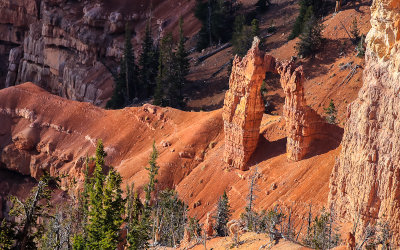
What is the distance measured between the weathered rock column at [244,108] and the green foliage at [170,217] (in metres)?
6.43

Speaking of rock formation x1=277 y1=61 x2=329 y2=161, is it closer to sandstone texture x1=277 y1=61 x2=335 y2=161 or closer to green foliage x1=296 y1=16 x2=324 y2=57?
sandstone texture x1=277 y1=61 x2=335 y2=161

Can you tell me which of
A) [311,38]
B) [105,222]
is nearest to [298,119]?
[105,222]

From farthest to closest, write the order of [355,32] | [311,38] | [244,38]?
1. [244,38]
2. [311,38]
3. [355,32]

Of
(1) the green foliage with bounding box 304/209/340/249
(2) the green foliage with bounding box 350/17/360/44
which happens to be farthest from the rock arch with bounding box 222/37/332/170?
(2) the green foliage with bounding box 350/17/360/44

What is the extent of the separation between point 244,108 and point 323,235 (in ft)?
57.9

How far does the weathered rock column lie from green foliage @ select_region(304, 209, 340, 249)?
1312 cm

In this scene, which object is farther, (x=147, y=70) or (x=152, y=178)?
(x=147, y=70)

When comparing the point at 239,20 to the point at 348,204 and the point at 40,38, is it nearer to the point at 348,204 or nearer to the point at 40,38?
the point at 40,38

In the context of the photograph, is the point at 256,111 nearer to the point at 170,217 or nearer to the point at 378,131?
the point at 170,217

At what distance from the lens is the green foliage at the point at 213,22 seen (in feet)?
326

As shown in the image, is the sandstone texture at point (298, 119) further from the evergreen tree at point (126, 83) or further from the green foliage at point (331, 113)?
the evergreen tree at point (126, 83)

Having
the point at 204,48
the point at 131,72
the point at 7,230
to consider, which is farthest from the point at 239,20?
the point at 7,230

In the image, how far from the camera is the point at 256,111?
5509 centimetres

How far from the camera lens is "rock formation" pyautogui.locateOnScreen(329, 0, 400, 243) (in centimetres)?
3856
